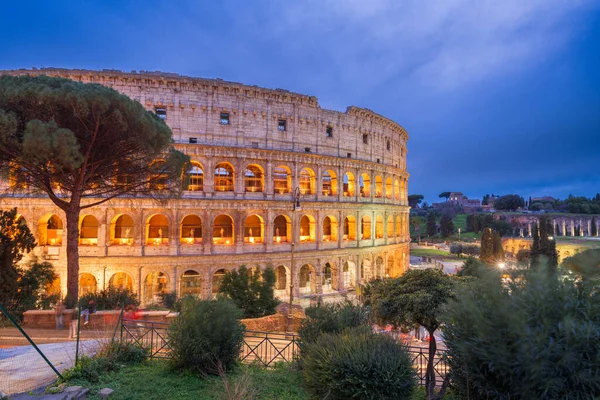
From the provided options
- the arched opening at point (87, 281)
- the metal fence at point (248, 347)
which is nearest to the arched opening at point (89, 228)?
the arched opening at point (87, 281)

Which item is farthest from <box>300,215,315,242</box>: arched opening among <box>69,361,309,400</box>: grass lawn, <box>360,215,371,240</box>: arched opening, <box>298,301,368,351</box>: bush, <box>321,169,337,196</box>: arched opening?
<box>69,361,309,400</box>: grass lawn

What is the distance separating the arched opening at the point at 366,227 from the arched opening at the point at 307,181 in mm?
6551

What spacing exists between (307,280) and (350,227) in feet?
19.1

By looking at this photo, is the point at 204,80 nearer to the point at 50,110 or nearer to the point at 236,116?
the point at 236,116

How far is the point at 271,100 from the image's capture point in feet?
79.7

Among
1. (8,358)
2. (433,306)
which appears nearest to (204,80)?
(8,358)

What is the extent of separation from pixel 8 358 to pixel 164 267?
12.8 metres

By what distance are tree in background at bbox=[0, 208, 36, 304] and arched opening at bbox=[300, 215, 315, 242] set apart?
16.9 meters

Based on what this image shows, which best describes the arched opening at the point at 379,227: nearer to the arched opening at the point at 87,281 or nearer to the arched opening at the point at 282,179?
the arched opening at the point at 282,179

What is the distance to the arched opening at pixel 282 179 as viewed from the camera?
24656 millimetres

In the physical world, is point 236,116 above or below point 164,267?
above

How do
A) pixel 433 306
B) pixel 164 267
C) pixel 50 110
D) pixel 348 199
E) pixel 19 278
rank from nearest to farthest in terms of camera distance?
pixel 433 306
pixel 50 110
pixel 19 278
pixel 164 267
pixel 348 199

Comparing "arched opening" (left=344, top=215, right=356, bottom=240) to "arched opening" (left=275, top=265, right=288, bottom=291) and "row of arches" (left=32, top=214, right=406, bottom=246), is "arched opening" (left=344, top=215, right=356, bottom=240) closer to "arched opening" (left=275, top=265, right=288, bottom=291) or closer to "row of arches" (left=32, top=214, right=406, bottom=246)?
"row of arches" (left=32, top=214, right=406, bottom=246)

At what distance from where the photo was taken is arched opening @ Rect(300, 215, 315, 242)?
84.7 ft
